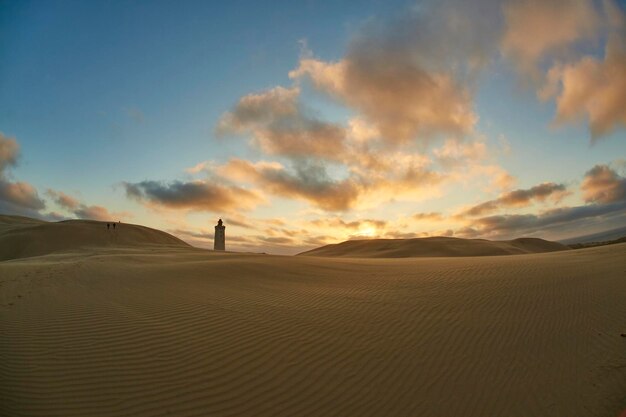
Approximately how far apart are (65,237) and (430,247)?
36.4 m

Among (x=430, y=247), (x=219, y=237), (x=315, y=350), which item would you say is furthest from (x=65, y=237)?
(x=430, y=247)

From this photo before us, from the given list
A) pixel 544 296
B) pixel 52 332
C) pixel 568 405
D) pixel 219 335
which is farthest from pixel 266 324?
pixel 544 296

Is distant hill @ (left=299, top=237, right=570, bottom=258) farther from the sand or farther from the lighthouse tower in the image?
the sand

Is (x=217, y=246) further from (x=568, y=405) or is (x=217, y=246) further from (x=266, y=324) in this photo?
(x=568, y=405)

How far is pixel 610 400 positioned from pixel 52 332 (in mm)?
7810

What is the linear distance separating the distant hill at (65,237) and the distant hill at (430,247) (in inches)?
839

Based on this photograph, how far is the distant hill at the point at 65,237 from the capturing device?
28.1m

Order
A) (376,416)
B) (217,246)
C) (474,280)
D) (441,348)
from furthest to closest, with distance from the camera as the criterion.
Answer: (217,246), (474,280), (441,348), (376,416)

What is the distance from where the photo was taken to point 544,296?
25.0ft

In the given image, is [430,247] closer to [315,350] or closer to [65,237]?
[65,237]

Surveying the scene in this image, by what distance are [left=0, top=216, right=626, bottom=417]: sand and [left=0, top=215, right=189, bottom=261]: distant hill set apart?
23770 millimetres

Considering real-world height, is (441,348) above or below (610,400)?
above

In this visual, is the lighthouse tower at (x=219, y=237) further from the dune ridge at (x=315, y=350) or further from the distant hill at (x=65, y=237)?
the dune ridge at (x=315, y=350)

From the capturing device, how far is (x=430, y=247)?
132 feet
